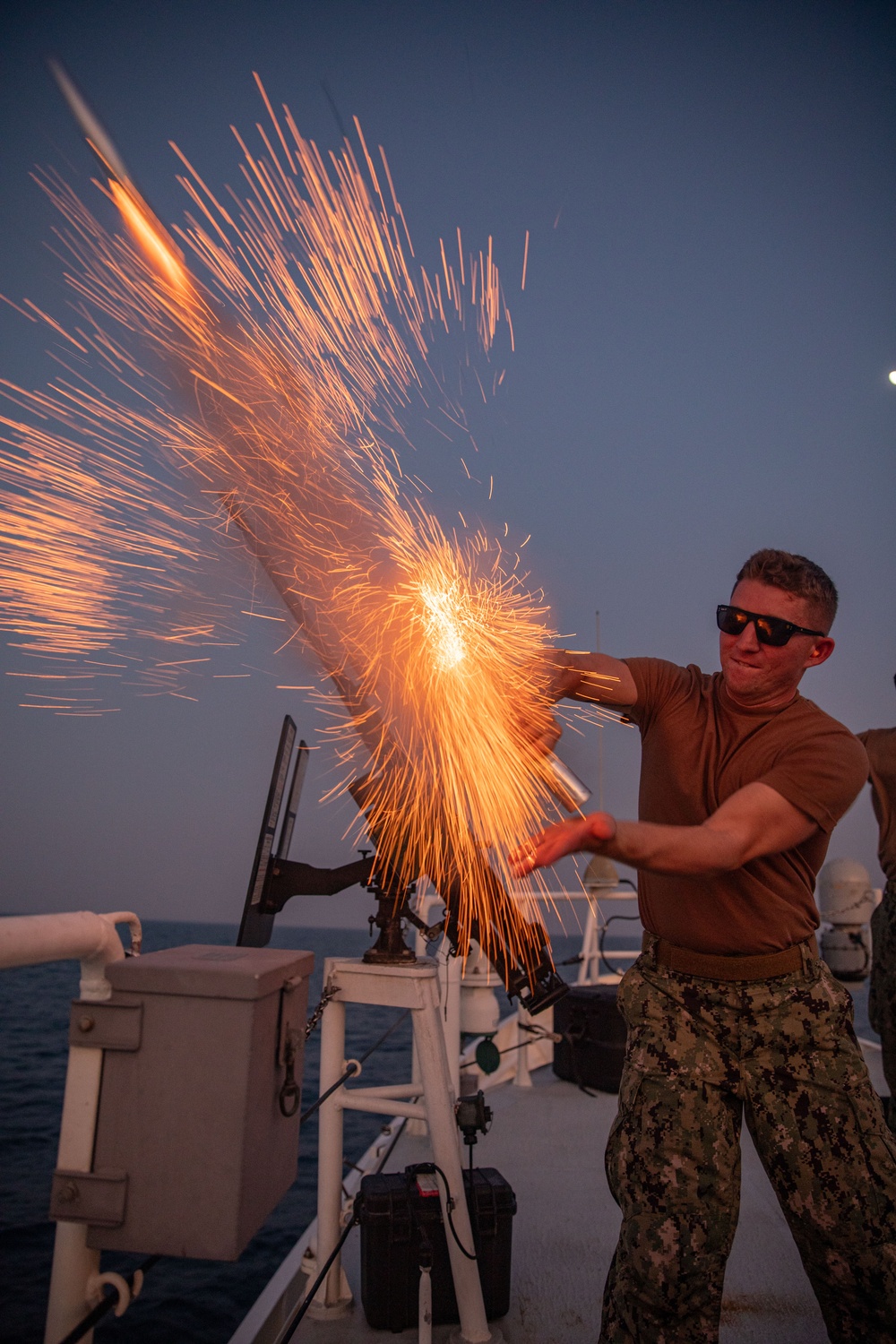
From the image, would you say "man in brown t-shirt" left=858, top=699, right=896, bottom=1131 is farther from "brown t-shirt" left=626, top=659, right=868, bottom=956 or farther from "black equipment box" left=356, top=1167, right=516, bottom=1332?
"black equipment box" left=356, top=1167, right=516, bottom=1332

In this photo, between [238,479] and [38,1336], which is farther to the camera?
[38,1336]

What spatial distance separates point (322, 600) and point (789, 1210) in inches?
116

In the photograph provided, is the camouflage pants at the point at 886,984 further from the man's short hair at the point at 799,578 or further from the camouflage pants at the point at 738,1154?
the man's short hair at the point at 799,578

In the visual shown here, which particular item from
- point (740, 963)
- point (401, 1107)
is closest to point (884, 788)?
point (740, 963)

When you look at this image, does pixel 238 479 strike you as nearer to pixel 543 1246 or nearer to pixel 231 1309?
pixel 543 1246

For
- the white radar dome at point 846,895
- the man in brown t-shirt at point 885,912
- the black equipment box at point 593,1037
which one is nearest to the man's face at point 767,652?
the man in brown t-shirt at point 885,912

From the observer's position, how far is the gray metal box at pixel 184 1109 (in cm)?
179

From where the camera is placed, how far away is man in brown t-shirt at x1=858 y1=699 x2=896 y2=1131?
11.5 feet

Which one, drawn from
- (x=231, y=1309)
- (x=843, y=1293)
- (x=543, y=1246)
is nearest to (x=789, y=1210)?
(x=843, y=1293)

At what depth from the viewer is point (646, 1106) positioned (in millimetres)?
2301

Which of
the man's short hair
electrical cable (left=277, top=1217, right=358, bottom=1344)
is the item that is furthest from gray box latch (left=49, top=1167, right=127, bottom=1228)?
the man's short hair

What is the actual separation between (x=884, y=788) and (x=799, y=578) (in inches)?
69.0

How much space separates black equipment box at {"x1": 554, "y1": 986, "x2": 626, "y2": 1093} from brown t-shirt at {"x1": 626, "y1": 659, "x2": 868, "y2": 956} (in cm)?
437

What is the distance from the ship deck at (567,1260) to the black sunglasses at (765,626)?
271cm
